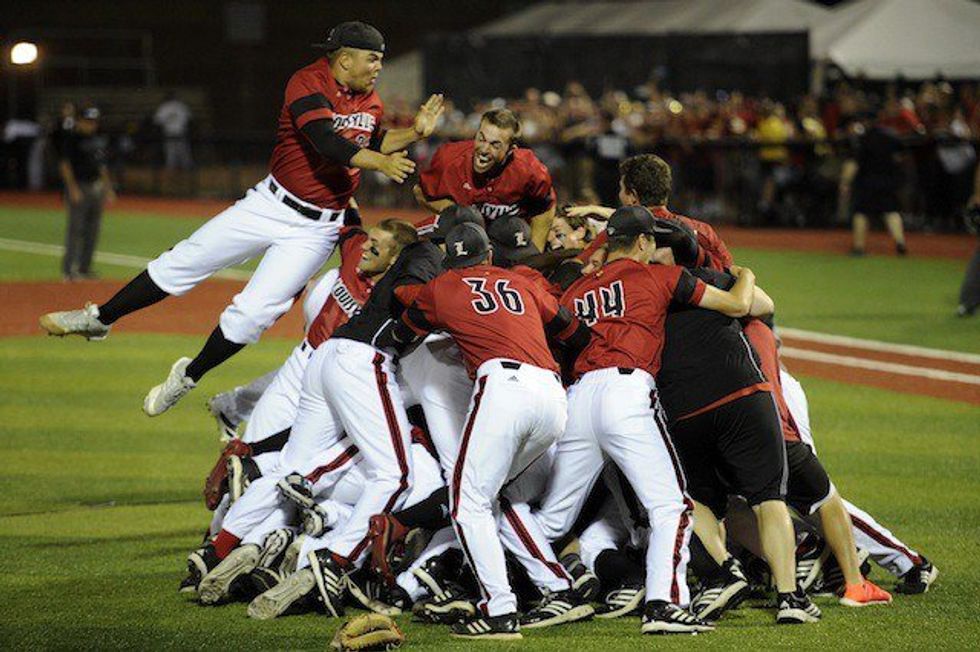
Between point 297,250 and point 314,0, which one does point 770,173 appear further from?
point 314,0

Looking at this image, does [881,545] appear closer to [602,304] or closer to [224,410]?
[602,304]

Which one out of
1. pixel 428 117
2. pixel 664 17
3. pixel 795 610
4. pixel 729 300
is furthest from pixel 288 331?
pixel 664 17

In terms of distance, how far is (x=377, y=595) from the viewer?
7223 mm

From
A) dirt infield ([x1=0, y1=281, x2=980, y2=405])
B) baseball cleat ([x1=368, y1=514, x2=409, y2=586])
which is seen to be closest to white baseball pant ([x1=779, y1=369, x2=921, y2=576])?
baseball cleat ([x1=368, y1=514, x2=409, y2=586])

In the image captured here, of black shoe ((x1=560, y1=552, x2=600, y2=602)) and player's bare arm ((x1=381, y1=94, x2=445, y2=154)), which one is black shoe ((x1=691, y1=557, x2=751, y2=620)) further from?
player's bare arm ((x1=381, y1=94, x2=445, y2=154))

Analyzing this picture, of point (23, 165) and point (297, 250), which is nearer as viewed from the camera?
point (297, 250)

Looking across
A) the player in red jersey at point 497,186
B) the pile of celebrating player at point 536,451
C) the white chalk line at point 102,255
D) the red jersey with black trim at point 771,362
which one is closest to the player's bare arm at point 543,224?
the player in red jersey at point 497,186

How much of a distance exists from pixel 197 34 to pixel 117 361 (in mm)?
29948

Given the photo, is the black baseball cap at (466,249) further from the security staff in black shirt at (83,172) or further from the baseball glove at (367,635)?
the security staff in black shirt at (83,172)

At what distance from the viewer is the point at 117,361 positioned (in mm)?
14570

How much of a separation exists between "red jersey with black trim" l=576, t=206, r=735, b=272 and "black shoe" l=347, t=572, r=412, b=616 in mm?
1893

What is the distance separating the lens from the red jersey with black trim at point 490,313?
22.6ft

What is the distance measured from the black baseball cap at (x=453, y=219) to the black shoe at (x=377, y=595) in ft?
5.41

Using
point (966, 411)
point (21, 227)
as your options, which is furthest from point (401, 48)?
point (966, 411)
